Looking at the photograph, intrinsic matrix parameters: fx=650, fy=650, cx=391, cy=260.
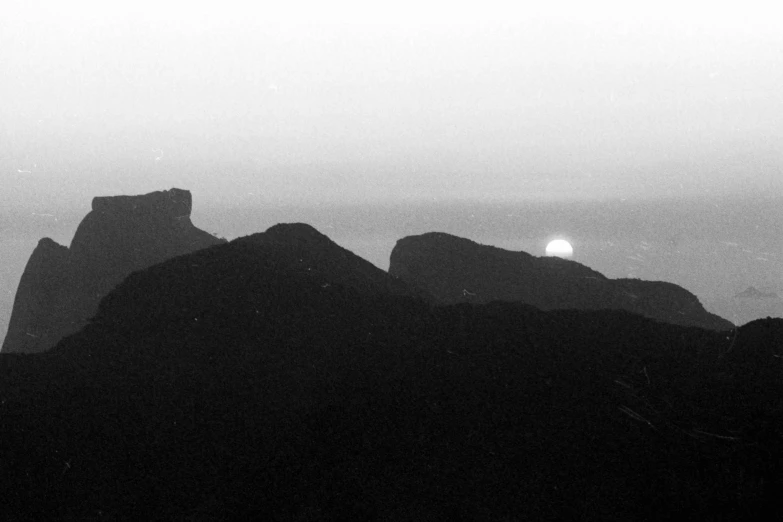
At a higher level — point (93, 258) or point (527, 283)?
point (527, 283)

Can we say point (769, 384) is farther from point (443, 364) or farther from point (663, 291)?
point (663, 291)

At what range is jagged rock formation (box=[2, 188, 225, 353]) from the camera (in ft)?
205

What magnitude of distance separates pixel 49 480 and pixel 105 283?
4598cm

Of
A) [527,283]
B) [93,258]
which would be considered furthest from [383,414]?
[93,258]

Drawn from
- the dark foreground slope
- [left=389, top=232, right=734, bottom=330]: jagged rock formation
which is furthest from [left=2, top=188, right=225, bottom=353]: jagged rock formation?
the dark foreground slope

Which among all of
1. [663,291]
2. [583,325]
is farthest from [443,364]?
[663,291]

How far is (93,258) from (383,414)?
52.6 metres

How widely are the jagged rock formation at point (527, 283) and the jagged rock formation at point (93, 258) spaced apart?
2452 centimetres

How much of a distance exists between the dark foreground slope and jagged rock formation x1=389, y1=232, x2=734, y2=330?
21421mm

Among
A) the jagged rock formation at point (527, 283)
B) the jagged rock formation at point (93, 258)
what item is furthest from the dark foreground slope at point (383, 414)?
the jagged rock formation at point (93, 258)

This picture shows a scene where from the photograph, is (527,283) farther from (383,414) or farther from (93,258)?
(93,258)

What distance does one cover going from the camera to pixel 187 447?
71.6 ft

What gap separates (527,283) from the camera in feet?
173

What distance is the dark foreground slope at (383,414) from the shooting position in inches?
699
